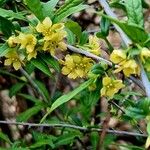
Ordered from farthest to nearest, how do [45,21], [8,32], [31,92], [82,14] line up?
1. [82,14]
2. [31,92]
3. [8,32]
4. [45,21]

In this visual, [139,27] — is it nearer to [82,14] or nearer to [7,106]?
[7,106]

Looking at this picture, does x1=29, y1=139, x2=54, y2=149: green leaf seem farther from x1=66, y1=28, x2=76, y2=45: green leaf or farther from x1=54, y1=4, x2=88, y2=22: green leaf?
x1=54, y1=4, x2=88, y2=22: green leaf

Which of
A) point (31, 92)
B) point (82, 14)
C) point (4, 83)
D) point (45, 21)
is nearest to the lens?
point (45, 21)

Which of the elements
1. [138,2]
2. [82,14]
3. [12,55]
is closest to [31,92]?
[82,14]

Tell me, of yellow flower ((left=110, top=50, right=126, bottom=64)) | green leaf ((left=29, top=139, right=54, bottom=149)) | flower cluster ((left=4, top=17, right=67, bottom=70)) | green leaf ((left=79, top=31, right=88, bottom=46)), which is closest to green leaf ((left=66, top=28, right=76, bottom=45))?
green leaf ((left=79, top=31, right=88, bottom=46))

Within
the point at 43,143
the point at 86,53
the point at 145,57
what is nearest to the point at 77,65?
the point at 86,53

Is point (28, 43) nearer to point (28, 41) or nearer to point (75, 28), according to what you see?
point (28, 41)
